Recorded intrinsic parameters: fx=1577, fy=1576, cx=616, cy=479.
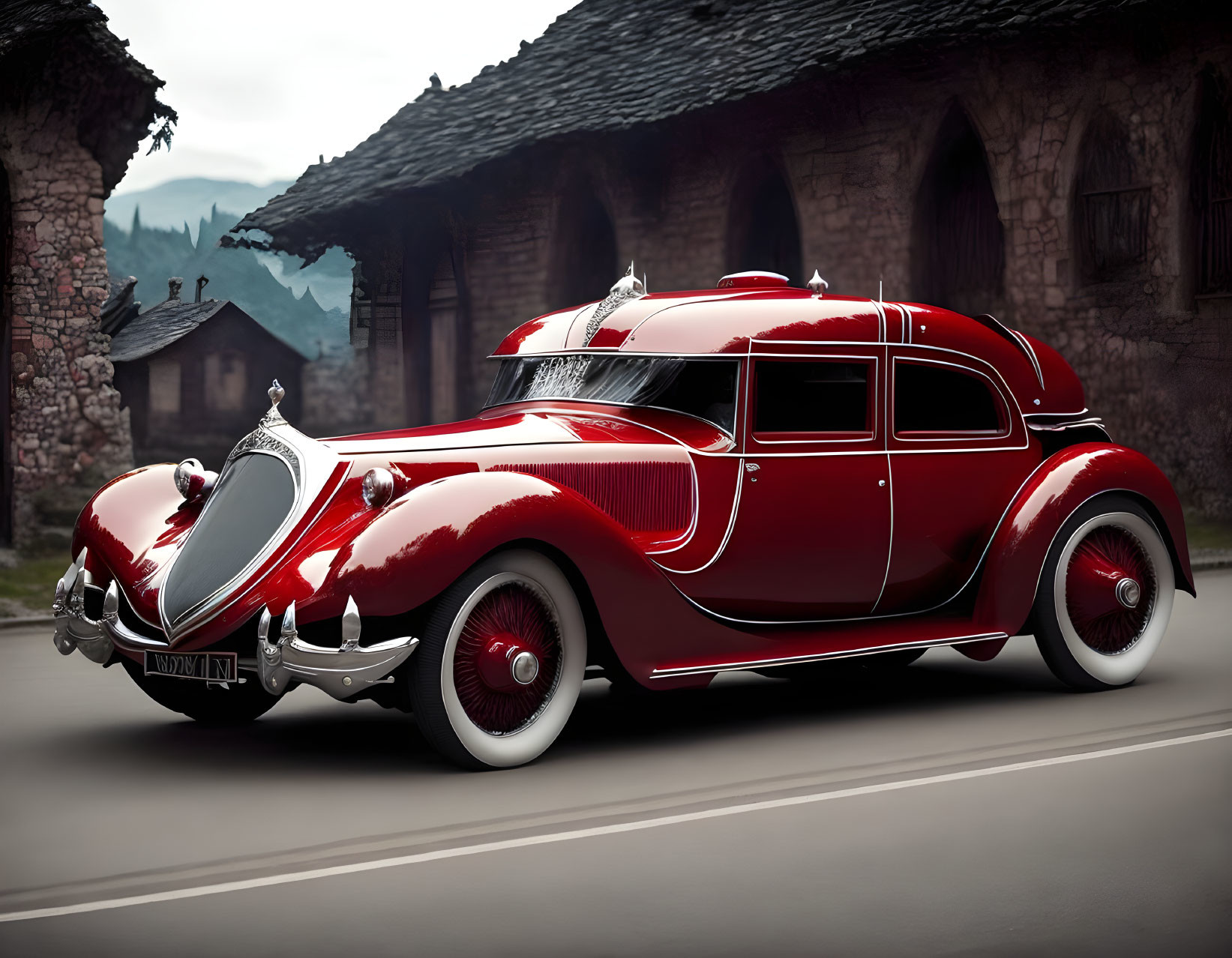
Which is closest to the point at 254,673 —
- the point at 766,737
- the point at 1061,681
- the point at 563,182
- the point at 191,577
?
the point at 191,577

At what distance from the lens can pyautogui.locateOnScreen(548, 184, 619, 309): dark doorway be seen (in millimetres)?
20875

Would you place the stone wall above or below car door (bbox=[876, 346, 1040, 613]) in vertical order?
above

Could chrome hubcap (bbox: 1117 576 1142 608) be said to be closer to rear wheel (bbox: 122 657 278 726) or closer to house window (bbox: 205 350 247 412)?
rear wheel (bbox: 122 657 278 726)

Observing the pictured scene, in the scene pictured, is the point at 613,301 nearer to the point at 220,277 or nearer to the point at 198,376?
the point at 198,376

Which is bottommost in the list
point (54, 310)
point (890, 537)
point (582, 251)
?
point (890, 537)

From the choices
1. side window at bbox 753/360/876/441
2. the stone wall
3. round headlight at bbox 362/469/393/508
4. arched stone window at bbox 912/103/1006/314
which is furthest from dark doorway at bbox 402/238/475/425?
round headlight at bbox 362/469/393/508

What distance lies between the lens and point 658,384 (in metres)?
6.79

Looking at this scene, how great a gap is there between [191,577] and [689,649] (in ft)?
6.38

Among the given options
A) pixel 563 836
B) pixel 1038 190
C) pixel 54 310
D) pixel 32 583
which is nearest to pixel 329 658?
pixel 563 836

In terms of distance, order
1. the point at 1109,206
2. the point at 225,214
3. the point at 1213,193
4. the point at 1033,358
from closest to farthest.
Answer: the point at 1033,358
the point at 1213,193
the point at 1109,206
the point at 225,214

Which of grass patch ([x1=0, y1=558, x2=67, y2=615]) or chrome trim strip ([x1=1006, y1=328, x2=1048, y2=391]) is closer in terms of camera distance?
chrome trim strip ([x1=1006, y1=328, x2=1048, y2=391])

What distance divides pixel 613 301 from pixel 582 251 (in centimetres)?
1412

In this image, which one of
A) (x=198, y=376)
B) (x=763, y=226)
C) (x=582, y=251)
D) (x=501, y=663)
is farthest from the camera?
(x=198, y=376)

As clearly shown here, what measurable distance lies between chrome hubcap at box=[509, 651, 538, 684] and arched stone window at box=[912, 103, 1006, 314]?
42.3 feet
